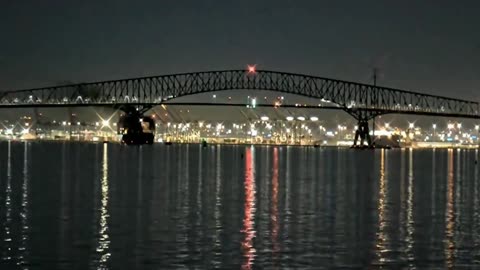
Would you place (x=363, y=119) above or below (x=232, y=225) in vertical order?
above

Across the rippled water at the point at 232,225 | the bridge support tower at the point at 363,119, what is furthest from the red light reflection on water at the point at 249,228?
the bridge support tower at the point at 363,119

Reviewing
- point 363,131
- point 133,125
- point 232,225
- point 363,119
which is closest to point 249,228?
point 232,225

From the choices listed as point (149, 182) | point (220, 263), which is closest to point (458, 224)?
point (220, 263)

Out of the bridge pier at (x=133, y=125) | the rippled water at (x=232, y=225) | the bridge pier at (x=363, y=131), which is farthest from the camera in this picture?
the bridge pier at (x=363, y=131)

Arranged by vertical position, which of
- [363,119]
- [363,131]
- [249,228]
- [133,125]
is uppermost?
[363,119]

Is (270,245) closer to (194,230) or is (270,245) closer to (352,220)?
(194,230)

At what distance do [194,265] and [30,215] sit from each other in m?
10.9

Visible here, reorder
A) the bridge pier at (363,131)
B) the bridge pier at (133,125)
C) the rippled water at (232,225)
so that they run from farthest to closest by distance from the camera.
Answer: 1. the bridge pier at (363,131)
2. the bridge pier at (133,125)
3. the rippled water at (232,225)

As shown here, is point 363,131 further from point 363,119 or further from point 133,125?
point 133,125

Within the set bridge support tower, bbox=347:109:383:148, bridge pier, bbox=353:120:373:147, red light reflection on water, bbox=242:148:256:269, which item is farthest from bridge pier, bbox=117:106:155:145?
red light reflection on water, bbox=242:148:256:269

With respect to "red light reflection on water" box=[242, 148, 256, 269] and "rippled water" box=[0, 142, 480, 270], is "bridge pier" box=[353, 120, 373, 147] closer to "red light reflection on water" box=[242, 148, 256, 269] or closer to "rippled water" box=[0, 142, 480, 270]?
"rippled water" box=[0, 142, 480, 270]

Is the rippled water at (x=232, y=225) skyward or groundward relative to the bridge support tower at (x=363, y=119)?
groundward

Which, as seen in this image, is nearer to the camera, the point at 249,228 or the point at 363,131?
the point at 249,228

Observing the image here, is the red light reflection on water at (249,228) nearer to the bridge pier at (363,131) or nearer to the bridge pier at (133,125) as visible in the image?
the bridge pier at (133,125)
